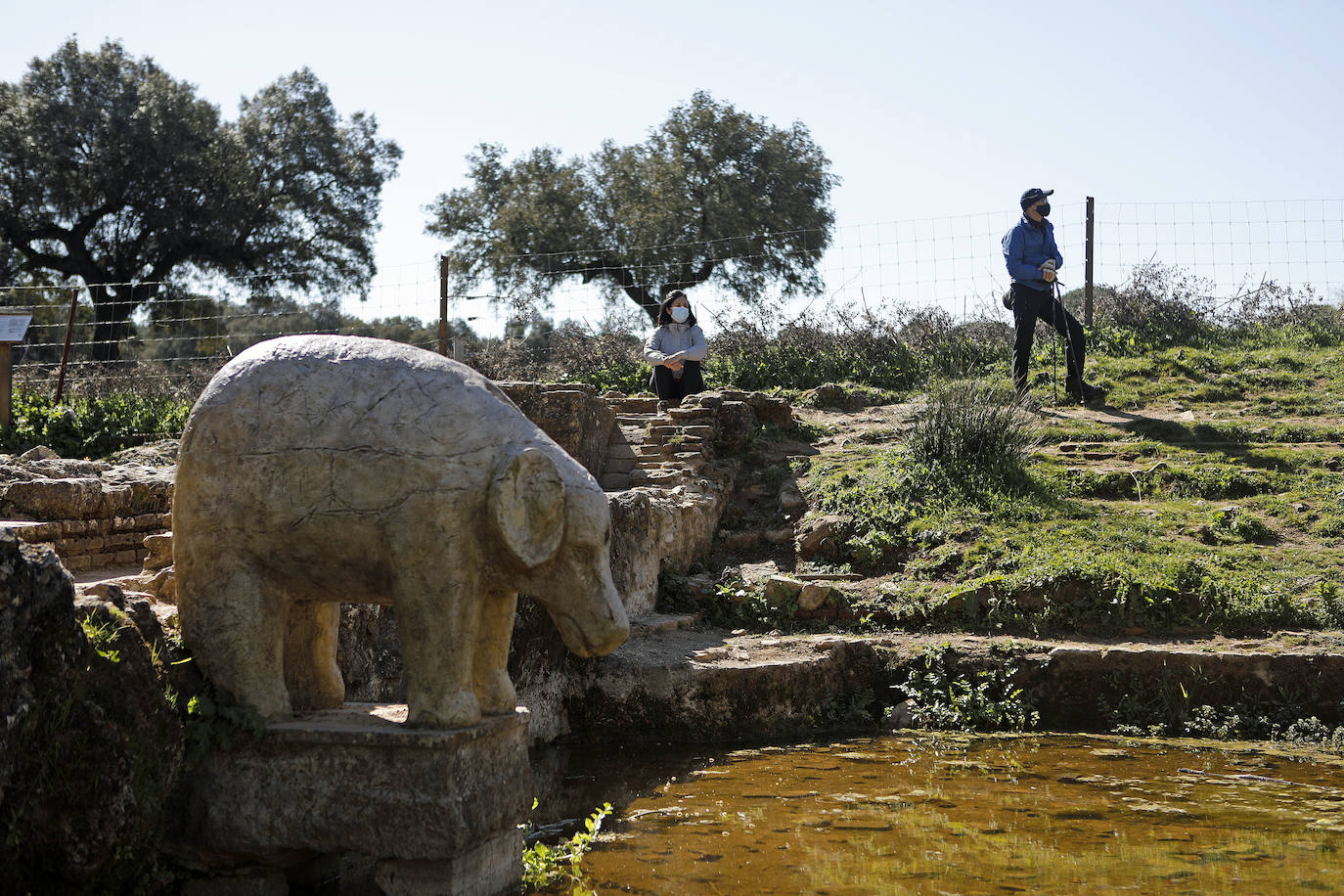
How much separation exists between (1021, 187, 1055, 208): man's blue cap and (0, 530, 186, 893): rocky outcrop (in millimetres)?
10284

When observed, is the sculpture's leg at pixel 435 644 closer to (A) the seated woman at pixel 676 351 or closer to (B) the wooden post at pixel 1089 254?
(A) the seated woman at pixel 676 351

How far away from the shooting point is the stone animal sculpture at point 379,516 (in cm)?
384

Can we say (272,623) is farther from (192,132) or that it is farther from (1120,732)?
(192,132)

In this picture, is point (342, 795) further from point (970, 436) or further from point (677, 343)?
point (677, 343)

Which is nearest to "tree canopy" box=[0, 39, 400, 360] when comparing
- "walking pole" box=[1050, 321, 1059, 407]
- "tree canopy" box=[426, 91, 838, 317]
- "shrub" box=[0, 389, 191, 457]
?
"tree canopy" box=[426, 91, 838, 317]

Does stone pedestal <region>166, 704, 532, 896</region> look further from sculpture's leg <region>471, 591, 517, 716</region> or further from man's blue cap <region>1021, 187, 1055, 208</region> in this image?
man's blue cap <region>1021, 187, 1055, 208</region>

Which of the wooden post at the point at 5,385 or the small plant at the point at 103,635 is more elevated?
the wooden post at the point at 5,385

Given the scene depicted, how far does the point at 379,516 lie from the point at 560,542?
61 cm

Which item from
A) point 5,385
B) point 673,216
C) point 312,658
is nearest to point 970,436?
point 312,658

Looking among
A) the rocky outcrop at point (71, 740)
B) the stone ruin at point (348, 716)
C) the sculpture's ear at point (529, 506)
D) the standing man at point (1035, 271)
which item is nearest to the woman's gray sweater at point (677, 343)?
the stone ruin at point (348, 716)

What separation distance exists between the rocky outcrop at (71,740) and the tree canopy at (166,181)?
65.0ft

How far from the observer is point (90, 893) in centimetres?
346

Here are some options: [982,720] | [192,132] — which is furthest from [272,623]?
[192,132]

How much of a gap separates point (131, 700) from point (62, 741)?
0.89 feet
